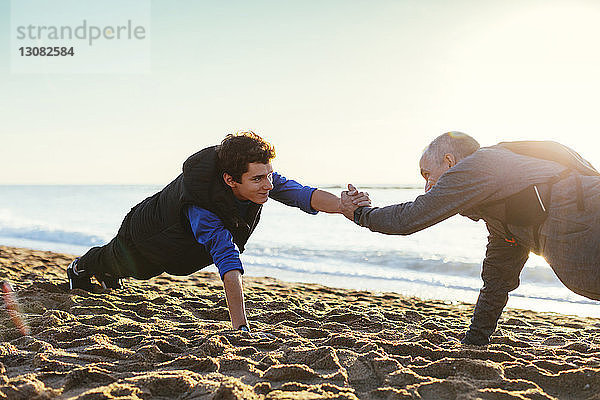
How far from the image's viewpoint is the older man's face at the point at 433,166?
3.03 meters

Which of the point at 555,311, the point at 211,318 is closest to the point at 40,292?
the point at 211,318

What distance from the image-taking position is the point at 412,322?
461 centimetres

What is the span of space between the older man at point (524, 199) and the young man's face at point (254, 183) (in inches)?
40.3

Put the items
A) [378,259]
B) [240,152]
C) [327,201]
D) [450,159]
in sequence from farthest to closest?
[378,259] → [327,201] → [240,152] → [450,159]

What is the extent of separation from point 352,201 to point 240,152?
0.87 meters

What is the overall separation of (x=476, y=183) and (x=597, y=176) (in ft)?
2.02

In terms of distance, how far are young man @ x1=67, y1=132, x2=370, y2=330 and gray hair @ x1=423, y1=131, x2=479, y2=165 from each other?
2.52 feet

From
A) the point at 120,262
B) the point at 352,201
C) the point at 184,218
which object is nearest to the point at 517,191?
the point at 352,201

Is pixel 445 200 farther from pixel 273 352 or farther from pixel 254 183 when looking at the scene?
pixel 254 183

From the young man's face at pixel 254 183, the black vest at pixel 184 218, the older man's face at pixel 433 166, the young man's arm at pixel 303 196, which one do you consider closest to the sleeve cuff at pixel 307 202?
the young man's arm at pixel 303 196

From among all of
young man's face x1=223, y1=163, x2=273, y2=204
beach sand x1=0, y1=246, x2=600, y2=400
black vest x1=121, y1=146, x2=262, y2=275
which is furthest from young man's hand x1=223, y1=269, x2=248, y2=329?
young man's face x1=223, y1=163, x2=273, y2=204

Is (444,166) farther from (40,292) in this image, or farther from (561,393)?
(40,292)

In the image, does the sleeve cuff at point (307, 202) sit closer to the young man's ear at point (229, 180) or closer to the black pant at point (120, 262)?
the young man's ear at point (229, 180)

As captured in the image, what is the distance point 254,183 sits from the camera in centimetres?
374
